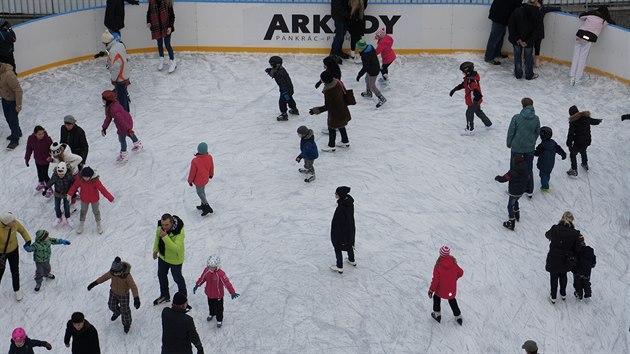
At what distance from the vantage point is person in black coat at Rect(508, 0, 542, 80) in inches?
759

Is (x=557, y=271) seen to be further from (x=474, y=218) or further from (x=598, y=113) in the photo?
(x=598, y=113)

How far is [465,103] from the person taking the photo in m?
18.1

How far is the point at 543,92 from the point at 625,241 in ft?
16.6

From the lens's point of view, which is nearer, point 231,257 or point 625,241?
point 231,257

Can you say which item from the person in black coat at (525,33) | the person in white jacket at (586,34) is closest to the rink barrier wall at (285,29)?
the person in black coat at (525,33)

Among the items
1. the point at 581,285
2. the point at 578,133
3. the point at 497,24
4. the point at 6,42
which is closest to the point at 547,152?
the point at 578,133

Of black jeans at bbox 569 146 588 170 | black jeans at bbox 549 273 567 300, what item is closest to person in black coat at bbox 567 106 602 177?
black jeans at bbox 569 146 588 170

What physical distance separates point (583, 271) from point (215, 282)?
190 inches

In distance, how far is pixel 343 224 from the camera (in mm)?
12805

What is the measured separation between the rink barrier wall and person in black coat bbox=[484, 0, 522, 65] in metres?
0.36

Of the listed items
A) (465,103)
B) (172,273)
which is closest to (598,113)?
(465,103)

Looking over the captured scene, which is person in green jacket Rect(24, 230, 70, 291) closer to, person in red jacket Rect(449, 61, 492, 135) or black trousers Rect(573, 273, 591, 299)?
black trousers Rect(573, 273, 591, 299)

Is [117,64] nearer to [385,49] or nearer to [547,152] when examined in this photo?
[385,49]

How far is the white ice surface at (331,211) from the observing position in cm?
1262
